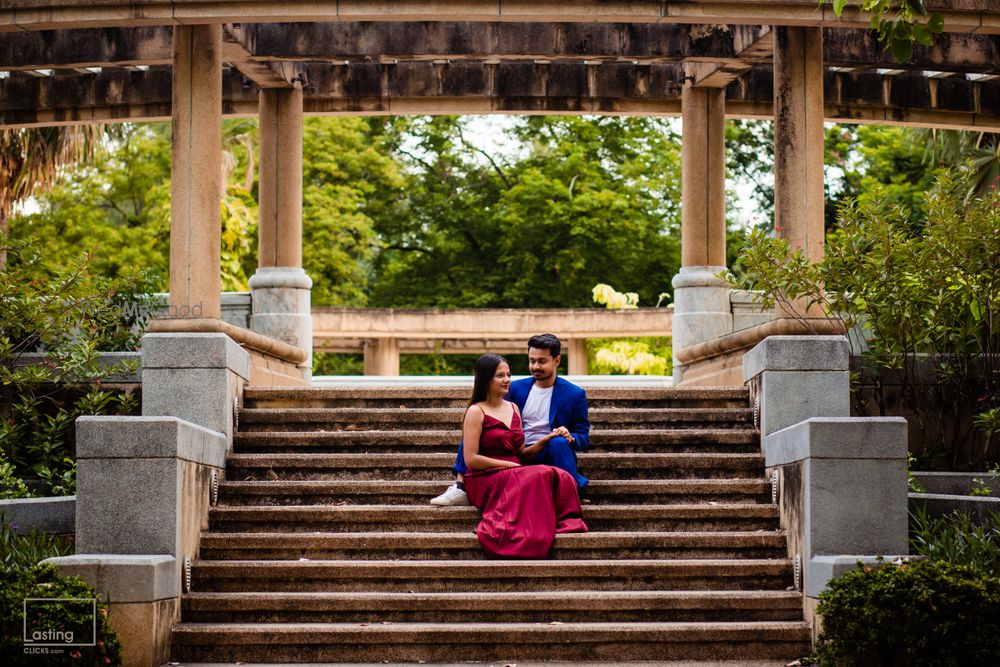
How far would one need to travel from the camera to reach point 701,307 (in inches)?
549

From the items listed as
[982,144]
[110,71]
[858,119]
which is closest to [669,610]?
[858,119]

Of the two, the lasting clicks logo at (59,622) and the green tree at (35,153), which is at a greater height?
Result: the green tree at (35,153)

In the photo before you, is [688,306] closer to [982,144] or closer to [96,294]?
[96,294]

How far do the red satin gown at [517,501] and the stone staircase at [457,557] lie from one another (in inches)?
6.0

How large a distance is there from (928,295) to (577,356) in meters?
16.1

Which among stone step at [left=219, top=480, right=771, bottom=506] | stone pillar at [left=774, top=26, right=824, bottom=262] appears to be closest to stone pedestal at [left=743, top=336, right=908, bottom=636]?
stone step at [left=219, top=480, right=771, bottom=506]

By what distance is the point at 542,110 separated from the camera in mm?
15000

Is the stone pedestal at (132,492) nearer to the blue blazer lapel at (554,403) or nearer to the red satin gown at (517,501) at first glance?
the red satin gown at (517,501)

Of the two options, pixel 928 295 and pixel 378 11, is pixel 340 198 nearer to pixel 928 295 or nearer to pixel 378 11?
pixel 378 11

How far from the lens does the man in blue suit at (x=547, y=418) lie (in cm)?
893

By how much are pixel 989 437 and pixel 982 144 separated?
13259 millimetres

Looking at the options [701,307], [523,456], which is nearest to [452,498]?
[523,456]

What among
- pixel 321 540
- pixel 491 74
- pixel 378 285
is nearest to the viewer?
pixel 321 540

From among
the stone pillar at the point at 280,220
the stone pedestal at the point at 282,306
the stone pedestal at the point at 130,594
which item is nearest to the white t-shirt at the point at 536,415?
the stone pedestal at the point at 130,594
